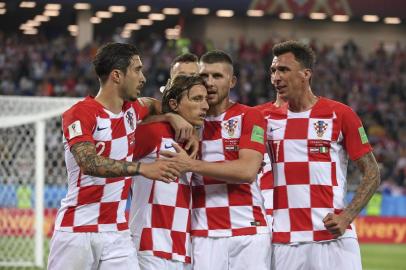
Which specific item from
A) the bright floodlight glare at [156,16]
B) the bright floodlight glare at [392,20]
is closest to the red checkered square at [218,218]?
the bright floodlight glare at [392,20]

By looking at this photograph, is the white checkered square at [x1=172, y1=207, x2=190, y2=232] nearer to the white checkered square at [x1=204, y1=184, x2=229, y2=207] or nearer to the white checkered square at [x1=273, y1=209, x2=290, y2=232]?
the white checkered square at [x1=204, y1=184, x2=229, y2=207]

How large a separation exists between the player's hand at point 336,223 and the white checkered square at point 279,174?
0.38 m

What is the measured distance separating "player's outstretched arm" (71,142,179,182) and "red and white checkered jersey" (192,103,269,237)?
1.80 feet

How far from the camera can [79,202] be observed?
6117 millimetres

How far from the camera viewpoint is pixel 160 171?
5.70 m

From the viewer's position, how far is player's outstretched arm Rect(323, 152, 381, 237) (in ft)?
20.5

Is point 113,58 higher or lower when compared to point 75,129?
higher

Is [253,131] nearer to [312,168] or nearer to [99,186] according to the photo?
[312,168]

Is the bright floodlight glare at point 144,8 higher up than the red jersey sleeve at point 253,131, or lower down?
lower down

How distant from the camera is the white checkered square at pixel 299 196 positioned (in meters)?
6.36

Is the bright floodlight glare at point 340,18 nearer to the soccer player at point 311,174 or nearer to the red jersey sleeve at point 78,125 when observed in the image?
the soccer player at point 311,174

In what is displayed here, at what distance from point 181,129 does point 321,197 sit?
1028mm

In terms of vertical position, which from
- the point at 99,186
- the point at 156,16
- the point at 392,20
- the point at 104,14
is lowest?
the point at 156,16

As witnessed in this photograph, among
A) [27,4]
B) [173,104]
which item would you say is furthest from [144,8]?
[173,104]
